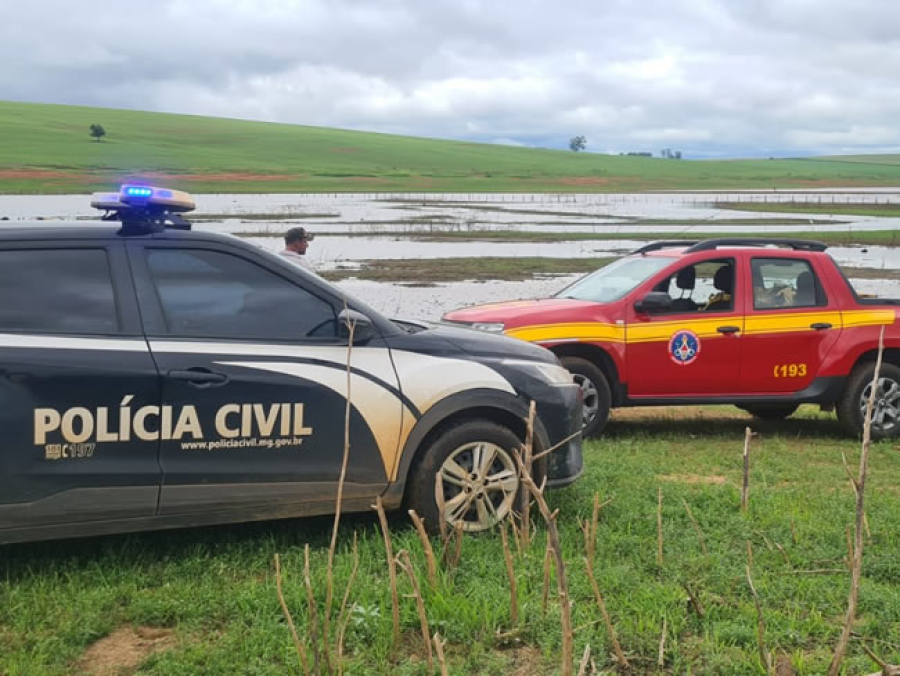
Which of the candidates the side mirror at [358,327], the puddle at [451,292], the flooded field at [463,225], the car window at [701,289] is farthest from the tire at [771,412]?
the puddle at [451,292]

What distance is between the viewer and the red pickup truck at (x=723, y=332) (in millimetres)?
8016

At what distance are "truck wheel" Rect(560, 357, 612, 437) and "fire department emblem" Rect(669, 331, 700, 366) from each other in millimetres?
659

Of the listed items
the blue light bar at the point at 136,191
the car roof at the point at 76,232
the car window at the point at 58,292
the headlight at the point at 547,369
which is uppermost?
the blue light bar at the point at 136,191

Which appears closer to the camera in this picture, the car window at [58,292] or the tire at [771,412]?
the car window at [58,292]

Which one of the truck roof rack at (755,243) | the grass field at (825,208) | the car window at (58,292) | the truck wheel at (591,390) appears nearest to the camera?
the car window at (58,292)

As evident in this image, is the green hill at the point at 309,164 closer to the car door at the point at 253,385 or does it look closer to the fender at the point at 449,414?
the car door at the point at 253,385

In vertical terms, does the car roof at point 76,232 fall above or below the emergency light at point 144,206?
below

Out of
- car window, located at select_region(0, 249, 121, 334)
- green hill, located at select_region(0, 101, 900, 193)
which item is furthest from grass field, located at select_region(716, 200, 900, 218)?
car window, located at select_region(0, 249, 121, 334)

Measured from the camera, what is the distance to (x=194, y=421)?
444cm

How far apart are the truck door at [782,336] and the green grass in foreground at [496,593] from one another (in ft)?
7.77

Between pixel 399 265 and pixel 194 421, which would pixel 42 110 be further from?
pixel 194 421

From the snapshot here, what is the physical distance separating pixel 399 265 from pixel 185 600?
22.3 m

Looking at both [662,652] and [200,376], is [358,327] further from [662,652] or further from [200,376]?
[662,652]

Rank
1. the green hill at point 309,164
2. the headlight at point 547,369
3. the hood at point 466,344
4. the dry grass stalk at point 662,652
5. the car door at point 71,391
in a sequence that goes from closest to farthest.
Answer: the dry grass stalk at point 662,652 < the car door at point 71,391 < the hood at point 466,344 < the headlight at point 547,369 < the green hill at point 309,164
